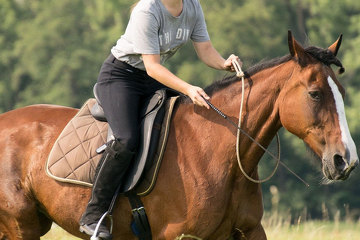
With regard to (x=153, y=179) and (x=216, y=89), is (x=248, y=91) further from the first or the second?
(x=153, y=179)

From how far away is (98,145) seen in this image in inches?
240

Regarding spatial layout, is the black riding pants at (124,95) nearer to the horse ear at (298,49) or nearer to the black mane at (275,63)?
the black mane at (275,63)

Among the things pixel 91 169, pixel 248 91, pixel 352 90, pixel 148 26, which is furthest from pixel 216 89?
pixel 352 90

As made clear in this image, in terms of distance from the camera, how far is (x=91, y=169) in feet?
19.9

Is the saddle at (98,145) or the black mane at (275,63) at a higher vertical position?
the black mane at (275,63)

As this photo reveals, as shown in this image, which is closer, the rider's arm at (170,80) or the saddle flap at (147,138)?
the rider's arm at (170,80)

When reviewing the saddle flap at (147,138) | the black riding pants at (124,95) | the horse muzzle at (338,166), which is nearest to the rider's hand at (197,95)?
the saddle flap at (147,138)

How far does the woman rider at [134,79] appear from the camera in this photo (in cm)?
575

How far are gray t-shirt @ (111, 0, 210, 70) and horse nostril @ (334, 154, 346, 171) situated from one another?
1.72 meters

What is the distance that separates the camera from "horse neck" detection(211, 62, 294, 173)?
5598 mm

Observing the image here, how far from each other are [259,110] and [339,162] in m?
0.83

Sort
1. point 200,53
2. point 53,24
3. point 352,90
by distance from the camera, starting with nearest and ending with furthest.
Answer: point 200,53 → point 352,90 → point 53,24

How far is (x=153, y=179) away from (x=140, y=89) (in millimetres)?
851

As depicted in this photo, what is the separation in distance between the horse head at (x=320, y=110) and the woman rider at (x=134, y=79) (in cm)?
71
